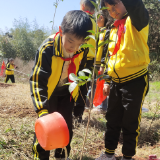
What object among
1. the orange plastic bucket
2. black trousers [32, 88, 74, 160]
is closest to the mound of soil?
black trousers [32, 88, 74, 160]

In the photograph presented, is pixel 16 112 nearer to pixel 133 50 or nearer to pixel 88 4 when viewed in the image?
pixel 88 4

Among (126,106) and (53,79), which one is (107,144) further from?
(53,79)

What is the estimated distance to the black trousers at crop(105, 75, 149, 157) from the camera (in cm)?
156

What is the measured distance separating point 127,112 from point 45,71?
2.81 ft

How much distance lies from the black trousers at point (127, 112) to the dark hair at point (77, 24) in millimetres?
655

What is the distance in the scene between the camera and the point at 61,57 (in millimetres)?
1490

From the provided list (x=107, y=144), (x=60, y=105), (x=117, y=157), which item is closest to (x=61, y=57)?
(x=60, y=105)

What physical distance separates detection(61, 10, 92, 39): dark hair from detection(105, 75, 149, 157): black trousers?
2.15 feet

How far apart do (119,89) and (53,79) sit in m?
0.66

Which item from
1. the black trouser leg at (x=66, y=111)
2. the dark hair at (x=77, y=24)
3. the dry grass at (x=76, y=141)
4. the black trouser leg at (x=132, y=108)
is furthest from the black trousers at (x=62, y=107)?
the dark hair at (x=77, y=24)

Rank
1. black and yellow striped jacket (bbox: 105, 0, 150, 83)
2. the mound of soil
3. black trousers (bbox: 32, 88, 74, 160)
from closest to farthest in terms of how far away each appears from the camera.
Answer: black and yellow striped jacket (bbox: 105, 0, 150, 83) → black trousers (bbox: 32, 88, 74, 160) → the mound of soil

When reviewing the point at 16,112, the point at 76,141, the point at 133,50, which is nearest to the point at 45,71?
the point at 133,50

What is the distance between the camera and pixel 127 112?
1591 mm

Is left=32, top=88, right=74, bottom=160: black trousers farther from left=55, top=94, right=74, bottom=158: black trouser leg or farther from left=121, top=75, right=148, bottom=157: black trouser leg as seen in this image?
left=121, top=75, right=148, bottom=157: black trouser leg
